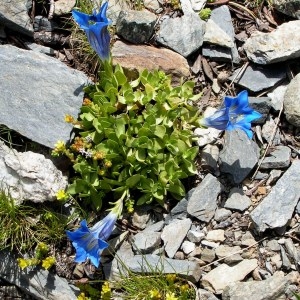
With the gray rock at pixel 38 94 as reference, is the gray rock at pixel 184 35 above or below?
above

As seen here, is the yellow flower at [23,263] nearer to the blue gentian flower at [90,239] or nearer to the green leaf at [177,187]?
the blue gentian flower at [90,239]

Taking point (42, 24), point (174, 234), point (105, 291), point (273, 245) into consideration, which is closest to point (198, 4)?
point (42, 24)

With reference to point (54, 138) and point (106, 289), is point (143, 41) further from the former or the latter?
point (106, 289)

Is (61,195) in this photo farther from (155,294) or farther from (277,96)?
(277,96)

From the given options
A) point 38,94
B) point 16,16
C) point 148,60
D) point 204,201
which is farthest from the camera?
point 16,16

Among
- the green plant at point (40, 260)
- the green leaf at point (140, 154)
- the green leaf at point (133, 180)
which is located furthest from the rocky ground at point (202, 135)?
the green leaf at point (140, 154)

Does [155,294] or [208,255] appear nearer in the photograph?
[155,294]
